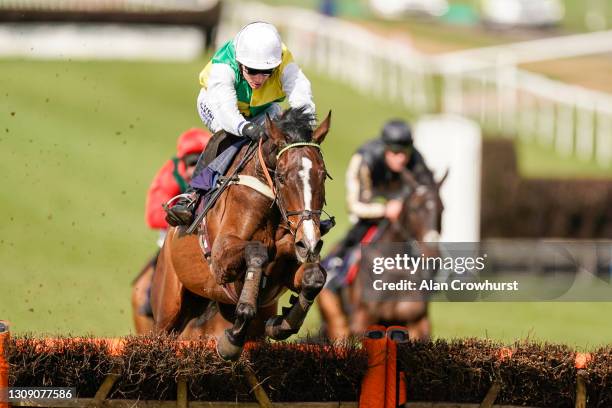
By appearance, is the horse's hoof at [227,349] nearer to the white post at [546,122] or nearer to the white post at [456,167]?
the white post at [456,167]

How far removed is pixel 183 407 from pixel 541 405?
2068 mm

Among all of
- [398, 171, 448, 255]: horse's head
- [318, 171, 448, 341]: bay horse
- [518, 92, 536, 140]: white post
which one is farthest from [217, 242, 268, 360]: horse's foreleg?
[518, 92, 536, 140]: white post

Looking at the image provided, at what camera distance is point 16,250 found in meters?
15.0

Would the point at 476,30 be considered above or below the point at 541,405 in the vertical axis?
above

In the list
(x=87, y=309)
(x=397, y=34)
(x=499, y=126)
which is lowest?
(x=87, y=309)

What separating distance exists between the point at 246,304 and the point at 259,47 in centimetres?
141

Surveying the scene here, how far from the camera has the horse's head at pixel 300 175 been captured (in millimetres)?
6512

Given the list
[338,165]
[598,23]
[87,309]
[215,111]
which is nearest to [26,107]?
[338,165]

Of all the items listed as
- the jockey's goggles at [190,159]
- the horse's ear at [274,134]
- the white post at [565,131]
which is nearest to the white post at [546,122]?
the white post at [565,131]

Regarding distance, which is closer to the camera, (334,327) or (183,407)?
(183,407)

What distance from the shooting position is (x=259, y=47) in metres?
6.89

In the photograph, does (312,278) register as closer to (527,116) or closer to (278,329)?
(278,329)

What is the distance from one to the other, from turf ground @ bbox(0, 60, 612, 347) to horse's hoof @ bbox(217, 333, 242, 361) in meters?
3.51

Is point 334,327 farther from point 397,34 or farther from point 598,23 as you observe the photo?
point 598,23
